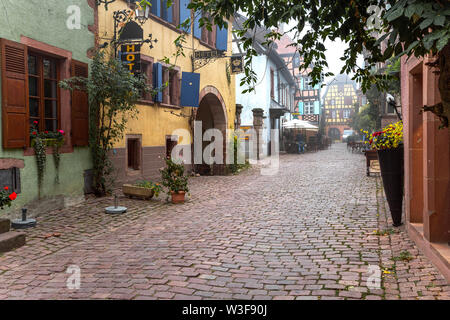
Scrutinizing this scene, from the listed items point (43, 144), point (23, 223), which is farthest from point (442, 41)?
point (43, 144)

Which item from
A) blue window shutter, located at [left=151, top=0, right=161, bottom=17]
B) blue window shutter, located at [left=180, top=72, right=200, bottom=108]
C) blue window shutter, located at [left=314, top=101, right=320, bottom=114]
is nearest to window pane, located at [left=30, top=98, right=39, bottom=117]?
blue window shutter, located at [left=151, top=0, right=161, bottom=17]

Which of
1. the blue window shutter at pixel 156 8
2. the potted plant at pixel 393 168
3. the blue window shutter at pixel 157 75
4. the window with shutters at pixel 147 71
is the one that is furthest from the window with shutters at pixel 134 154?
the potted plant at pixel 393 168

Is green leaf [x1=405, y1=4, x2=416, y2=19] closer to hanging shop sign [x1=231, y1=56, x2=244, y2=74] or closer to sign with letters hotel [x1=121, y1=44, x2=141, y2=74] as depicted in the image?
sign with letters hotel [x1=121, y1=44, x2=141, y2=74]

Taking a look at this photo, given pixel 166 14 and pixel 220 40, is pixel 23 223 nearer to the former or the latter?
pixel 166 14

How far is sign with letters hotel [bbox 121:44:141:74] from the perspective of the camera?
9750 millimetres

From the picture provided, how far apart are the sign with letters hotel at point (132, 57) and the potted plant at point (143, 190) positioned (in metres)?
2.64

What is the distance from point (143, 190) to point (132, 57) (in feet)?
10.2

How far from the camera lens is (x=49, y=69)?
822 cm

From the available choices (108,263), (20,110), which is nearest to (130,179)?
(20,110)

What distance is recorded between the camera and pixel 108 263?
4.71 metres

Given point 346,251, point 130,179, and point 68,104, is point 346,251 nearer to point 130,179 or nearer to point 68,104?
point 68,104

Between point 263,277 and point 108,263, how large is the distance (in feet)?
5.78

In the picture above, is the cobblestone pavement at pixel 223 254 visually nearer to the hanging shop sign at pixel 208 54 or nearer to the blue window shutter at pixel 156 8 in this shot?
the blue window shutter at pixel 156 8

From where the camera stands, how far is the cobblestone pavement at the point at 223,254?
3.83 metres
